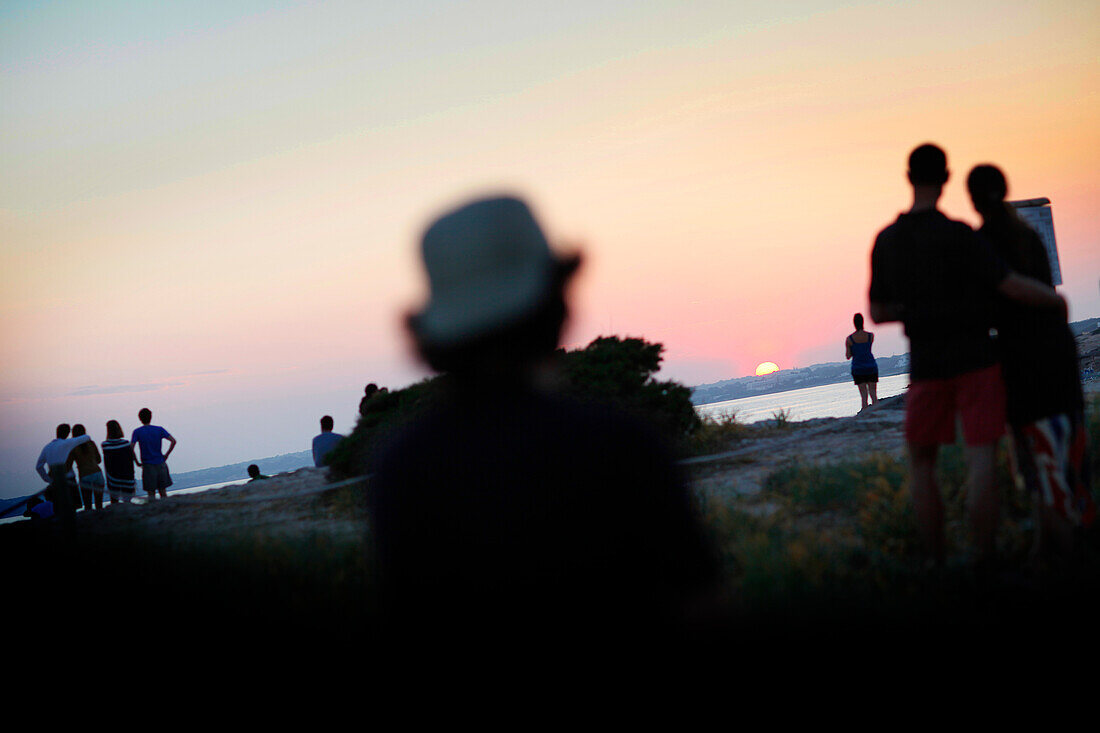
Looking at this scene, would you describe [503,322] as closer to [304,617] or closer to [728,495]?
[304,617]

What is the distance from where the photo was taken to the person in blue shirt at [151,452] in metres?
13.0

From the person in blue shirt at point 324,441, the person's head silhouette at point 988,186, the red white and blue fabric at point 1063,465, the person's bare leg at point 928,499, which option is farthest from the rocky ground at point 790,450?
the person in blue shirt at point 324,441

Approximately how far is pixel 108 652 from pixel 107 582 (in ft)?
3.67

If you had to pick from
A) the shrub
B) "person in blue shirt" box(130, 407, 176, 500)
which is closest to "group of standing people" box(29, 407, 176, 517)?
"person in blue shirt" box(130, 407, 176, 500)

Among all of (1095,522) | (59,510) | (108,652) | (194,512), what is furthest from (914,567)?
(194,512)

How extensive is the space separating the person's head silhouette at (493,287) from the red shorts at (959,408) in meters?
3.04

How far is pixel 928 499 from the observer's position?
399 centimetres

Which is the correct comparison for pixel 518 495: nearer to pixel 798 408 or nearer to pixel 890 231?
A: pixel 890 231

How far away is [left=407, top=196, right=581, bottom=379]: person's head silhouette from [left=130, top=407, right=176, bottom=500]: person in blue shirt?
13227mm

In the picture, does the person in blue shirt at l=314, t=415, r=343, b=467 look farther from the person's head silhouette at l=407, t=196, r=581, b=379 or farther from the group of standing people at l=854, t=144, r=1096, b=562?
the person's head silhouette at l=407, t=196, r=581, b=379

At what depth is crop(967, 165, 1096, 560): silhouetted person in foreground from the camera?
3.77 meters

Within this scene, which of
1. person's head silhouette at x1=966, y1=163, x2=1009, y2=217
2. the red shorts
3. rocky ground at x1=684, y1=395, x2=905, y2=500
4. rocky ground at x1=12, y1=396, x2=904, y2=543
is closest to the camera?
the red shorts

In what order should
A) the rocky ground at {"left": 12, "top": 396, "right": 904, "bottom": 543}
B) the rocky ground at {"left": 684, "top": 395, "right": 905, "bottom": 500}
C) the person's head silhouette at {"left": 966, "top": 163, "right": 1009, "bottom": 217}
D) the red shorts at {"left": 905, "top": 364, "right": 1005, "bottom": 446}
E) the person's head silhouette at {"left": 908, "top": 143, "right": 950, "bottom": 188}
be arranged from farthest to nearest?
the rocky ground at {"left": 12, "top": 396, "right": 904, "bottom": 543} < the rocky ground at {"left": 684, "top": 395, "right": 905, "bottom": 500} < the person's head silhouette at {"left": 966, "top": 163, "right": 1009, "bottom": 217} < the person's head silhouette at {"left": 908, "top": 143, "right": 950, "bottom": 188} < the red shorts at {"left": 905, "top": 364, "right": 1005, "bottom": 446}

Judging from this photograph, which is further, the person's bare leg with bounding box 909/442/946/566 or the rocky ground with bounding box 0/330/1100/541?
the rocky ground with bounding box 0/330/1100/541
